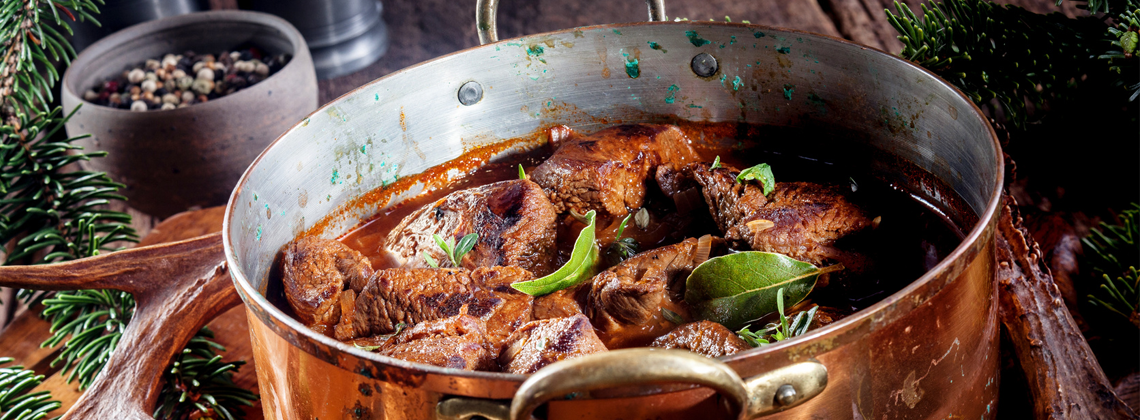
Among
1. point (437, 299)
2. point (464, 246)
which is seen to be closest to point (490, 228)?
point (464, 246)

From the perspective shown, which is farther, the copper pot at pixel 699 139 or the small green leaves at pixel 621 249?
the small green leaves at pixel 621 249

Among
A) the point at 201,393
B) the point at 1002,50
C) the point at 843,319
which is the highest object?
the point at 843,319

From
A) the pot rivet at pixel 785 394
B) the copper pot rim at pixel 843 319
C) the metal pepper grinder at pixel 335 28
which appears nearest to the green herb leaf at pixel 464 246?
the copper pot rim at pixel 843 319

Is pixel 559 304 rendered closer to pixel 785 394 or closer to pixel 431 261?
pixel 431 261

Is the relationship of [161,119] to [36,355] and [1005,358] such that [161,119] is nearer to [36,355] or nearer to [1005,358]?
[36,355]

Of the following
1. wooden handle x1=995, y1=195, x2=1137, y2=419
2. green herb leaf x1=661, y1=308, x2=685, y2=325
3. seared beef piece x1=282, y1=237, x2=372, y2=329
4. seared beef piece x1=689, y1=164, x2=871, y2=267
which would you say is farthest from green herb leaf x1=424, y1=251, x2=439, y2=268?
wooden handle x1=995, y1=195, x2=1137, y2=419

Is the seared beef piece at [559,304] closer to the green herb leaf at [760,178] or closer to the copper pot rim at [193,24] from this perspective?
the green herb leaf at [760,178]
